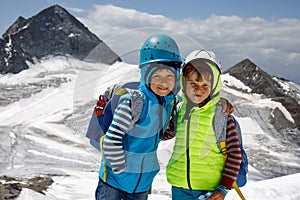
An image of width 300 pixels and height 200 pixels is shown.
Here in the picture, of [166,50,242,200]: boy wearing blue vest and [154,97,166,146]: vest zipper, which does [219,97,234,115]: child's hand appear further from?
[154,97,166,146]: vest zipper

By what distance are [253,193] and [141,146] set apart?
2.06 metres

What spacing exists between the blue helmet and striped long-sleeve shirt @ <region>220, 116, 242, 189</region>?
0.46 m

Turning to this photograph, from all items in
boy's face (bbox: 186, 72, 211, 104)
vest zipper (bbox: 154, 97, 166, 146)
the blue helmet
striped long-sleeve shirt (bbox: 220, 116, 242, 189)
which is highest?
the blue helmet

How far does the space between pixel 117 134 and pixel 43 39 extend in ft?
96.6

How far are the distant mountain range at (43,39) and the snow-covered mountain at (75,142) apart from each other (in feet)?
11.6

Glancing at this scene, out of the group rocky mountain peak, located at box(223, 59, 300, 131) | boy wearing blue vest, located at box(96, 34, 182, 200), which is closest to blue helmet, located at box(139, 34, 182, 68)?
boy wearing blue vest, located at box(96, 34, 182, 200)

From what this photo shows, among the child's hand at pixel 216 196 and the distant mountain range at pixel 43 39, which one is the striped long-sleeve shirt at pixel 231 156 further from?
the distant mountain range at pixel 43 39

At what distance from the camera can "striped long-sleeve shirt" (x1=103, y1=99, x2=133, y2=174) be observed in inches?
63.4

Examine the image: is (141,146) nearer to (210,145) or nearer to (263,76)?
(210,145)

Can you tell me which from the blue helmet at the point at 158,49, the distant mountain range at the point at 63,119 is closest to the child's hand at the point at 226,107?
the blue helmet at the point at 158,49

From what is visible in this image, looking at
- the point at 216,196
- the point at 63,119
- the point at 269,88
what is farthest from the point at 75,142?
the point at 216,196

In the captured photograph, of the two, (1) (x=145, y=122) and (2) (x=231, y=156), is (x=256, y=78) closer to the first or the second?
(2) (x=231, y=156)

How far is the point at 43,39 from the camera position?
96.6 feet

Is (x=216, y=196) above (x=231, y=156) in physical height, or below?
below
